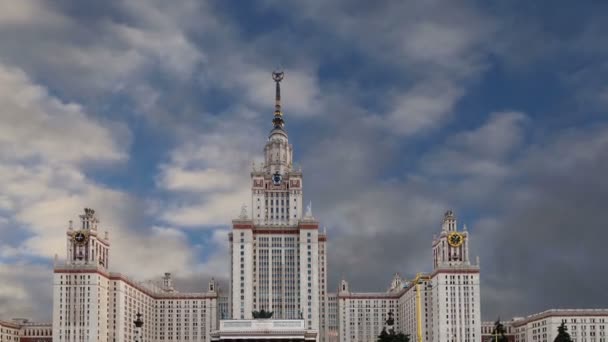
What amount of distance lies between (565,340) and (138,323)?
88452mm

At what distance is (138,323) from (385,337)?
54.8 metres

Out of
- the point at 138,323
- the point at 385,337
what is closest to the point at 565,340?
the point at 385,337

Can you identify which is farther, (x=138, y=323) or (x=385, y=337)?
(x=385, y=337)

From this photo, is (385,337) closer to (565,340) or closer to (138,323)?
(565,340)

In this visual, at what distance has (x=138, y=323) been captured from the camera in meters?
167

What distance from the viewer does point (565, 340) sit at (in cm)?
19662

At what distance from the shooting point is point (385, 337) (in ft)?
643

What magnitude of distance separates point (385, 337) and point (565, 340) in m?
37.2

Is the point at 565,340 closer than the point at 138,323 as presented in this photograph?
No
